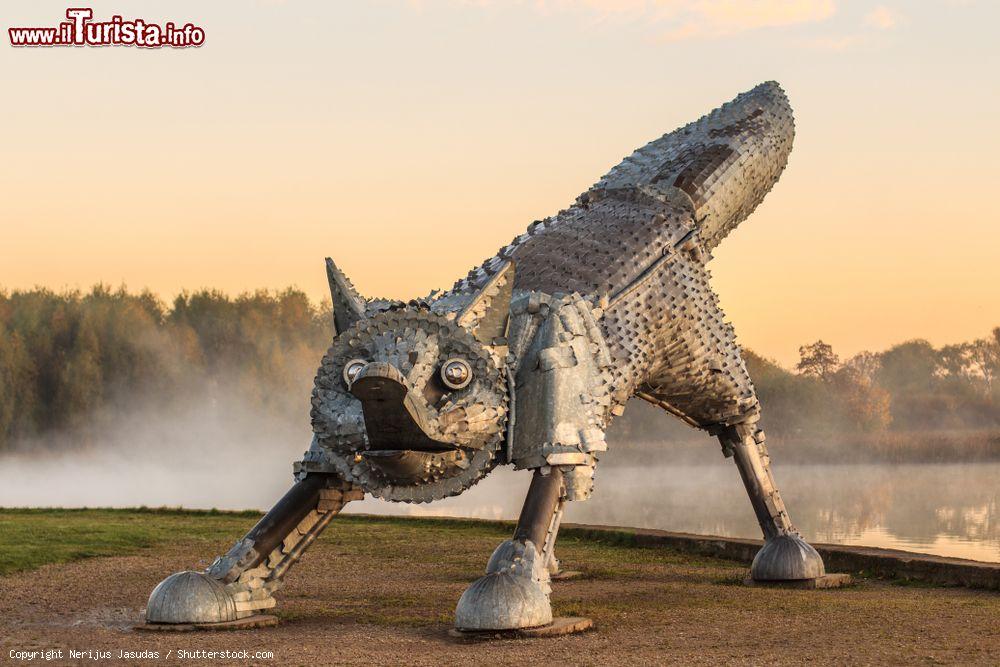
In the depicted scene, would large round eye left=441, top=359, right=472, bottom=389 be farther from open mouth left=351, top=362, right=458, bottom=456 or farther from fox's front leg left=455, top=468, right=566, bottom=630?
fox's front leg left=455, top=468, right=566, bottom=630

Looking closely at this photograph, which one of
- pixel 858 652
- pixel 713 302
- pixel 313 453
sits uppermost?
pixel 713 302

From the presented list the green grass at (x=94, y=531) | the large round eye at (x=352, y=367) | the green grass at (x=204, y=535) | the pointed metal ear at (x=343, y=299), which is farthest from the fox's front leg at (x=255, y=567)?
the green grass at (x=94, y=531)

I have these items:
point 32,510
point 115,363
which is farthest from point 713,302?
point 115,363

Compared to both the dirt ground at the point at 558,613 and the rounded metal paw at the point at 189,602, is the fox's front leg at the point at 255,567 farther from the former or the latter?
the dirt ground at the point at 558,613

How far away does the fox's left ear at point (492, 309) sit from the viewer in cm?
798

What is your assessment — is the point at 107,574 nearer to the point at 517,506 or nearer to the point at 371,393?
the point at 371,393

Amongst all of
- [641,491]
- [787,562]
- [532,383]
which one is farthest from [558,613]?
[641,491]

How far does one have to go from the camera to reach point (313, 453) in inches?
335

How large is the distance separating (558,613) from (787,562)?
2.42 meters

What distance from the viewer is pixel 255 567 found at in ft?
27.3

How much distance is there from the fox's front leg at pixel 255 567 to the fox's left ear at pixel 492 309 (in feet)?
4.62

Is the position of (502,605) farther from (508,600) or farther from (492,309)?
(492,309)

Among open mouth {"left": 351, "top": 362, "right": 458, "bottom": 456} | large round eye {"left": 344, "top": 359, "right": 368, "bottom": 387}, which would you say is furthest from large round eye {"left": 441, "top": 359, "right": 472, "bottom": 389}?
large round eye {"left": 344, "top": 359, "right": 368, "bottom": 387}

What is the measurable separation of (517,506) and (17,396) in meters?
18.9
